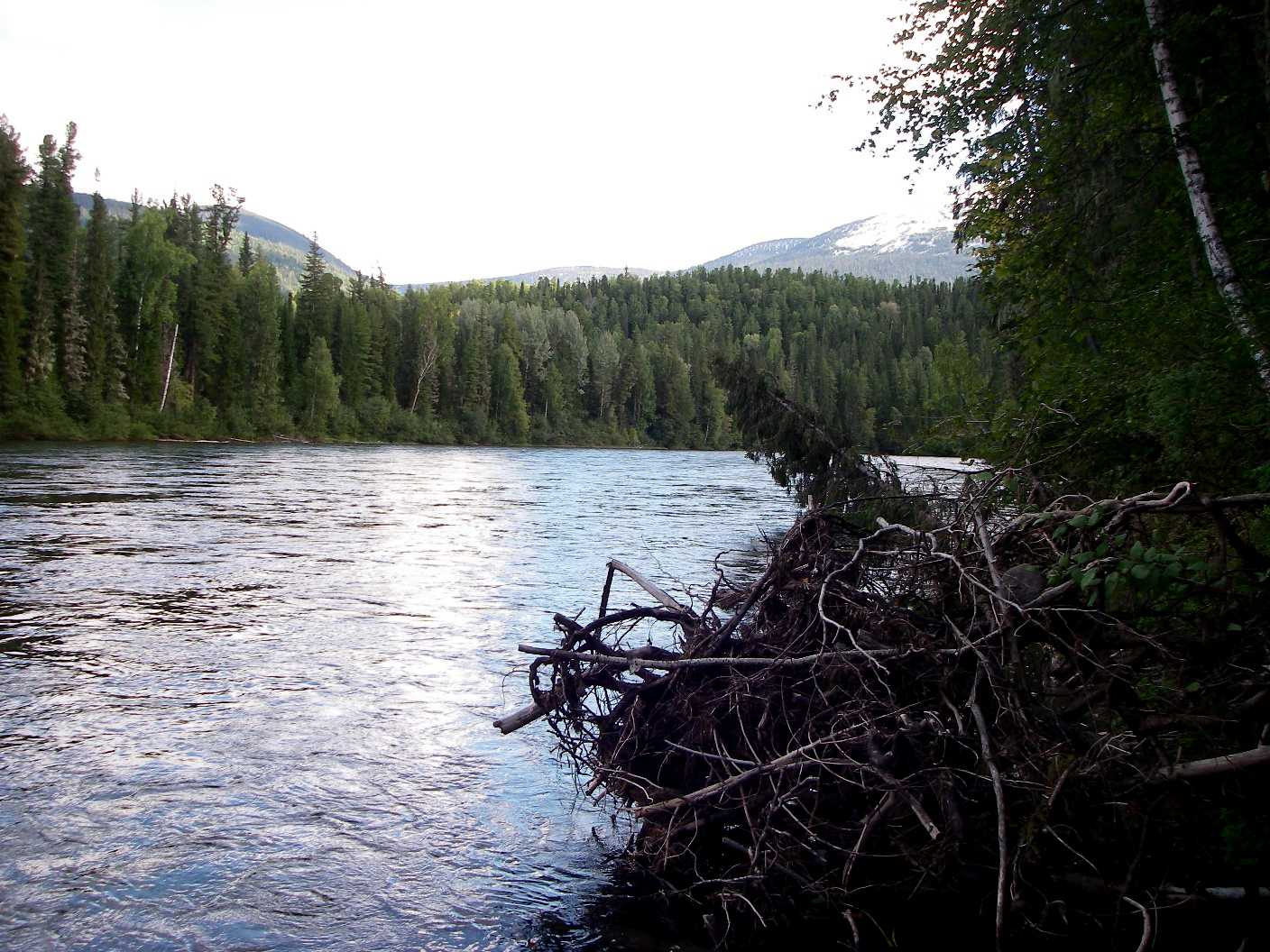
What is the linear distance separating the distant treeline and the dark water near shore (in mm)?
7062

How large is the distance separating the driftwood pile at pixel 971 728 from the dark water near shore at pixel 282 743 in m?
1.16

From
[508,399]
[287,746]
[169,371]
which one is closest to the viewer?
[287,746]

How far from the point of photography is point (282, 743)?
8438 millimetres

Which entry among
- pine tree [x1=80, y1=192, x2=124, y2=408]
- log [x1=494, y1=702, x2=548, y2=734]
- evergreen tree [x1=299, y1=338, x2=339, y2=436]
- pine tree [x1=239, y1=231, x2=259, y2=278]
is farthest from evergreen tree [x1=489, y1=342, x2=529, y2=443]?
log [x1=494, y1=702, x2=548, y2=734]

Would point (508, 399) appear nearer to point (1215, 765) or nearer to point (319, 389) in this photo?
point (319, 389)

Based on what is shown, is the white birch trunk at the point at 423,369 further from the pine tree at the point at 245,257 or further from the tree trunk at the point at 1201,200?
the tree trunk at the point at 1201,200

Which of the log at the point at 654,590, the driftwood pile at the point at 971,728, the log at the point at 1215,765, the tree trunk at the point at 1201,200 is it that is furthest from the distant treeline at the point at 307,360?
the log at the point at 1215,765

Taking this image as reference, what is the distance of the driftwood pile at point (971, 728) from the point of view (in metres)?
4.15

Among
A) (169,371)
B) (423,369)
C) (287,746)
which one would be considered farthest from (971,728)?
(423,369)

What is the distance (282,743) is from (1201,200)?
922 centimetres

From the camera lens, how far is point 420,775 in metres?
7.91

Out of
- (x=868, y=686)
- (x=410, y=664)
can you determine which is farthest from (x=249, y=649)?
(x=868, y=686)

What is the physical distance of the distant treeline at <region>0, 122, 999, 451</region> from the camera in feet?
193

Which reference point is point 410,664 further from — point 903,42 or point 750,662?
point 903,42
